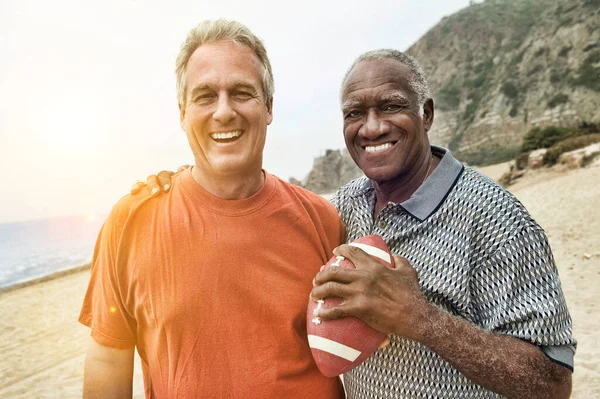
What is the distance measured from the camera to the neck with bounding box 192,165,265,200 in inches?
86.2

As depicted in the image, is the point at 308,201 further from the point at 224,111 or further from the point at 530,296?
the point at 530,296

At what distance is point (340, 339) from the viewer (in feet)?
6.18

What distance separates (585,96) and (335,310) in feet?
123

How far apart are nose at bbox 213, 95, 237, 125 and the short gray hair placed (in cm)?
77

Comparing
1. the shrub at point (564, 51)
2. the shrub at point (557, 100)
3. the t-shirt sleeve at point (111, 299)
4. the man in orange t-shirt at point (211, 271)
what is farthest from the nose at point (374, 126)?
the shrub at point (564, 51)

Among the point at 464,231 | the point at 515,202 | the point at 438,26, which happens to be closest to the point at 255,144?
the point at 464,231

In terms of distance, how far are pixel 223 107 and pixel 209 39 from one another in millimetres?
382

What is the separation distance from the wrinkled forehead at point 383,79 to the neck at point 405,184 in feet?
1.44

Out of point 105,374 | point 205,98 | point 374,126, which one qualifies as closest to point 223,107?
point 205,98

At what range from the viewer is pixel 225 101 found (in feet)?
6.81

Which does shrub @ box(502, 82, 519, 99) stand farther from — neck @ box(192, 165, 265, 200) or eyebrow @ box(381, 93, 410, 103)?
neck @ box(192, 165, 265, 200)

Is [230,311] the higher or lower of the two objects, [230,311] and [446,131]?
the higher

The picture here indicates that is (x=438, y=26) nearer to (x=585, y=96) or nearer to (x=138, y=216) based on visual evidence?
(x=585, y=96)

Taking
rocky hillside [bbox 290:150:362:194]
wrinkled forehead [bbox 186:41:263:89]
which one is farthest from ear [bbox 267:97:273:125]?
rocky hillside [bbox 290:150:362:194]
